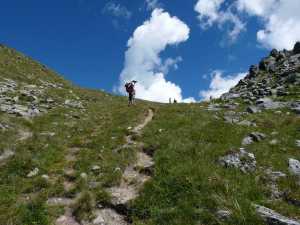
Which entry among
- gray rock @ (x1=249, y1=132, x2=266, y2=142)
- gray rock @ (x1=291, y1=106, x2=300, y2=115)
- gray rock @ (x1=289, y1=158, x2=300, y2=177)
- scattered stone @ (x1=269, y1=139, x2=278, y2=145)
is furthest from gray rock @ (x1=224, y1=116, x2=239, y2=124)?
gray rock @ (x1=289, y1=158, x2=300, y2=177)

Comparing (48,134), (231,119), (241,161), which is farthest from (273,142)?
(48,134)

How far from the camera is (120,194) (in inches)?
473

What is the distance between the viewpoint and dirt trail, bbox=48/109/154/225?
1059 cm

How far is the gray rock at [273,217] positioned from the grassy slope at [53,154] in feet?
18.1

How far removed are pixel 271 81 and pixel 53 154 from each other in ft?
82.3

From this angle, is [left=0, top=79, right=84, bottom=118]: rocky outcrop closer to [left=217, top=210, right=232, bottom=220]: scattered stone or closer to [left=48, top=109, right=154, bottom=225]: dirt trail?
[left=48, top=109, right=154, bottom=225]: dirt trail

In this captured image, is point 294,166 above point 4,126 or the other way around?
the other way around

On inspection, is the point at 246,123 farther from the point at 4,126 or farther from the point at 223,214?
the point at 4,126

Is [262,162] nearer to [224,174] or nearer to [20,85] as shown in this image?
[224,174]

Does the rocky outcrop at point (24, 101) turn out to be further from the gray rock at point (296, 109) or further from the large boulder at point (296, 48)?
the large boulder at point (296, 48)

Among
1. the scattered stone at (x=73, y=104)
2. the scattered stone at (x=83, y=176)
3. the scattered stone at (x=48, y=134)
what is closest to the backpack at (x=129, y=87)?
the scattered stone at (x=73, y=104)

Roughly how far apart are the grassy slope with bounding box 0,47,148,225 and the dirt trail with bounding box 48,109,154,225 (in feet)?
1.05

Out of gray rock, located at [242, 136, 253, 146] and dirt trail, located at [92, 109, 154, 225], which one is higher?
gray rock, located at [242, 136, 253, 146]

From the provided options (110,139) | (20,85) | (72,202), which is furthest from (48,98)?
(72,202)
